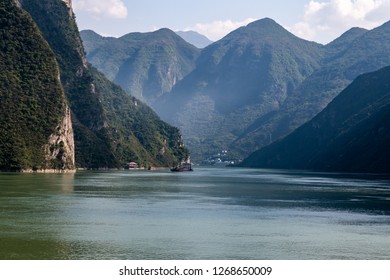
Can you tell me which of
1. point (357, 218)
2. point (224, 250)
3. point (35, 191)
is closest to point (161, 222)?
point (224, 250)
